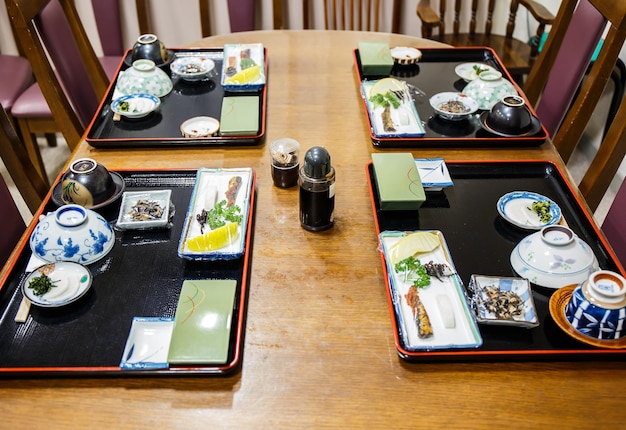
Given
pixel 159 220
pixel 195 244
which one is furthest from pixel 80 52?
pixel 195 244

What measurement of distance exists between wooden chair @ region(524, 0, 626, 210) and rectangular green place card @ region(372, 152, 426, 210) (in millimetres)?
637

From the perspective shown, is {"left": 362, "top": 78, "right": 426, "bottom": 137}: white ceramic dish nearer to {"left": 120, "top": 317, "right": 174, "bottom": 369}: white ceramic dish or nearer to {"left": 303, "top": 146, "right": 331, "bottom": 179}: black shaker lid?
{"left": 303, "top": 146, "right": 331, "bottom": 179}: black shaker lid

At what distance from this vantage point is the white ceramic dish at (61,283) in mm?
1238

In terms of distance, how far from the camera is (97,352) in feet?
3.82

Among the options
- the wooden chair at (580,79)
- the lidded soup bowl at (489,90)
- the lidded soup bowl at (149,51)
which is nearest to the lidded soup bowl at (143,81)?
the lidded soup bowl at (149,51)

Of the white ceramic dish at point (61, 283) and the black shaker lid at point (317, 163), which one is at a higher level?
the black shaker lid at point (317, 163)

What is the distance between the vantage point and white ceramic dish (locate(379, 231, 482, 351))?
116cm

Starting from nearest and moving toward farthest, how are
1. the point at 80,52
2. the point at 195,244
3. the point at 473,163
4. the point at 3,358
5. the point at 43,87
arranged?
1. the point at 3,358
2. the point at 195,244
3. the point at 473,163
4. the point at 43,87
5. the point at 80,52

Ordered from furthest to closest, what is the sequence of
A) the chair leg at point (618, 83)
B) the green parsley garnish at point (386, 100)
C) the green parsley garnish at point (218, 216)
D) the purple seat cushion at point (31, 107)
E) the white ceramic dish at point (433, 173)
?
the chair leg at point (618, 83), the purple seat cushion at point (31, 107), the green parsley garnish at point (386, 100), the white ceramic dish at point (433, 173), the green parsley garnish at point (218, 216)

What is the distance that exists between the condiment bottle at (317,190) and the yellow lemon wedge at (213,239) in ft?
0.64

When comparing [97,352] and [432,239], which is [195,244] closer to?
[97,352]

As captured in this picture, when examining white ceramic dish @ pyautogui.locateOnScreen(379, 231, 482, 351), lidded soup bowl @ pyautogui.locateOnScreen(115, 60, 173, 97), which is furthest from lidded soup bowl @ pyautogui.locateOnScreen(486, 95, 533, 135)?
lidded soup bowl @ pyautogui.locateOnScreen(115, 60, 173, 97)

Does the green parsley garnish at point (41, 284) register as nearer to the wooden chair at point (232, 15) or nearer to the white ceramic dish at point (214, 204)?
the white ceramic dish at point (214, 204)

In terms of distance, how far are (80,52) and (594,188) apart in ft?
6.66
